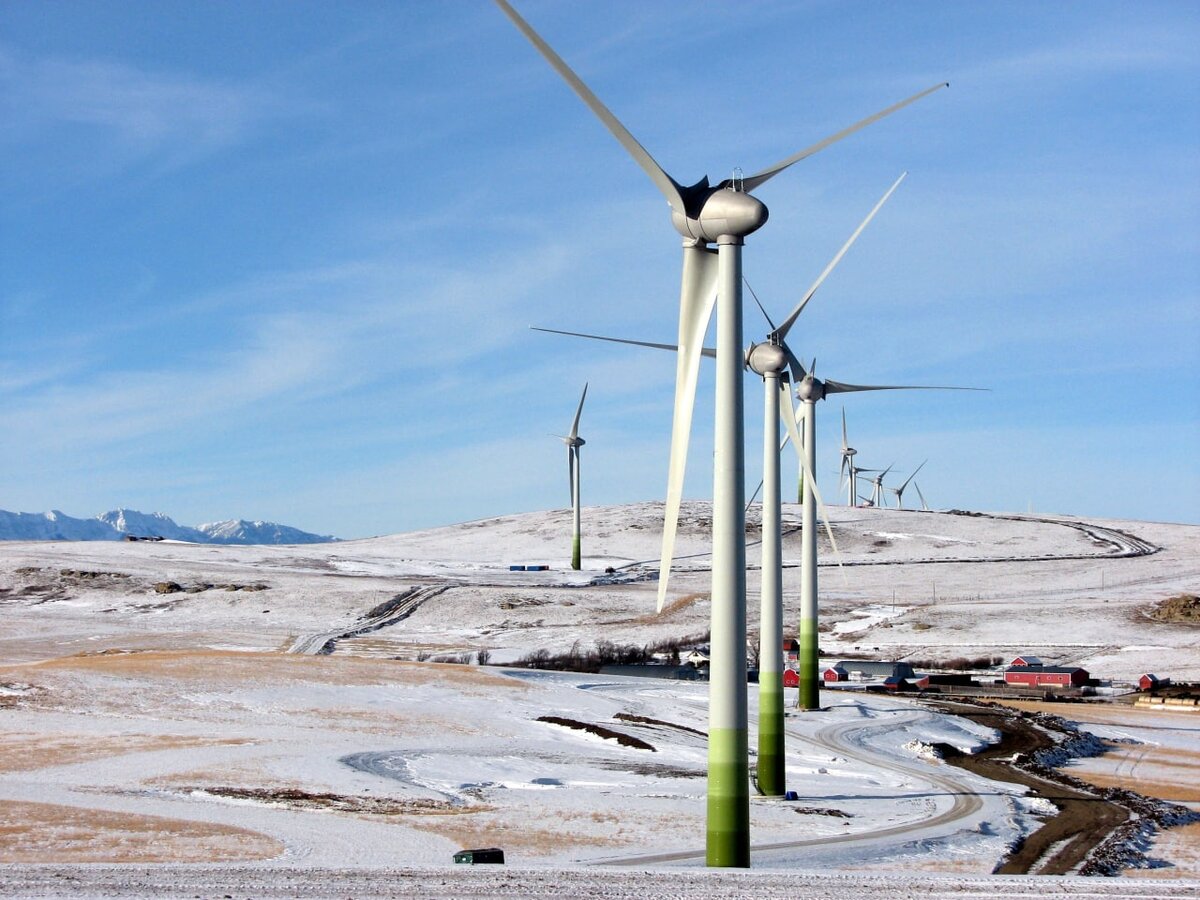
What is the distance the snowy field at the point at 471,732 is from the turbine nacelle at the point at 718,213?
12.7 meters

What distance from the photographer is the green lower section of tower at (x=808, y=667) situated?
57531mm

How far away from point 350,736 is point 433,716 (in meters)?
6.05

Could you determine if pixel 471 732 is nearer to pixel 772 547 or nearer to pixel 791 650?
pixel 772 547

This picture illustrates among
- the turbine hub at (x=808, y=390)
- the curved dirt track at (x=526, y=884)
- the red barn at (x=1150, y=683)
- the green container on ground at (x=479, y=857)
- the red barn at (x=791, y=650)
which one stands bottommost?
Answer: the green container on ground at (x=479, y=857)

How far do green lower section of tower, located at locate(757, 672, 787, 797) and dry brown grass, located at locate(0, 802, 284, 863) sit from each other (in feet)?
53.2

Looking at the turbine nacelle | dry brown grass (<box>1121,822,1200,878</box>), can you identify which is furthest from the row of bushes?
the turbine nacelle

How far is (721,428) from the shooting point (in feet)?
83.7

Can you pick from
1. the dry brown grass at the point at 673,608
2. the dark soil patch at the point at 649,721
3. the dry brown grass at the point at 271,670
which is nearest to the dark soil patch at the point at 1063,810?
the dark soil patch at the point at 649,721

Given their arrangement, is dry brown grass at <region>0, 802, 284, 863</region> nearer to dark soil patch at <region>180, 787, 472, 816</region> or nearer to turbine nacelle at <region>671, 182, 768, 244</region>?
dark soil patch at <region>180, 787, 472, 816</region>

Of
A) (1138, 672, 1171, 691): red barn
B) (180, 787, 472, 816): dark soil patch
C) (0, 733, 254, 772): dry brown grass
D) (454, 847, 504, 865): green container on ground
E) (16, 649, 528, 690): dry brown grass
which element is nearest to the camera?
(454, 847, 504, 865): green container on ground

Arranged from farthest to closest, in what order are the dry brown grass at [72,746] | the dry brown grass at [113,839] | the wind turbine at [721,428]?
1. the dry brown grass at [72,746]
2. the dry brown grass at [113,839]
3. the wind turbine at [721,428]

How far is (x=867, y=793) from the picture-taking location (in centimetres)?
4238

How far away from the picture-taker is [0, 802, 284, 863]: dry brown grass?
27.9 meters

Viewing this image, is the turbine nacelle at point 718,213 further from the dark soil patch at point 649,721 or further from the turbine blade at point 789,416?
the dark soil patch at point 649,721
